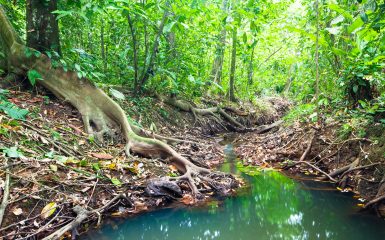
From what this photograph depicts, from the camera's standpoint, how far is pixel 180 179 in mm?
4609

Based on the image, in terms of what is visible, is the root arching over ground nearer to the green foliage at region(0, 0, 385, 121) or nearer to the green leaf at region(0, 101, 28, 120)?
the green foliage at region(0, 0, 385, 121)

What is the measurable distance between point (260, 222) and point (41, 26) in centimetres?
492

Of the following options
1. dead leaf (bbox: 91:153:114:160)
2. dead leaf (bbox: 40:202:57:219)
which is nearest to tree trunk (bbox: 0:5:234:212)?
dead leaf (bbox: 91:153:114:160)

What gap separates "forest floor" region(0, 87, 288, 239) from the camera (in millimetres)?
3242

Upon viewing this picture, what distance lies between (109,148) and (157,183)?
1.37 meters

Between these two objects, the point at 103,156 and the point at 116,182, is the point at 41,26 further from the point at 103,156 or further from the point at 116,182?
the point at 116,182

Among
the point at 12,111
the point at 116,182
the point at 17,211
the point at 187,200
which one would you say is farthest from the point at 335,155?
the point at 12,111

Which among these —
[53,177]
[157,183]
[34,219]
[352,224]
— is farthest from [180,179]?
[352,224]

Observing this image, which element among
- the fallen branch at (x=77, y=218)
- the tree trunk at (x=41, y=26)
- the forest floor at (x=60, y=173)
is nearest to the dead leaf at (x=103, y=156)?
the forest floor at (x=60, y=173)

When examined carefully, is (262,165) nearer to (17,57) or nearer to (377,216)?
(377,216)

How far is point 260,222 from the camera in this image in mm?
4012

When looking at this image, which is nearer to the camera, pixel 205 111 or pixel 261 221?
pixel 261 221

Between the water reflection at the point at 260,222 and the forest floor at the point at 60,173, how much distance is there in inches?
10.7

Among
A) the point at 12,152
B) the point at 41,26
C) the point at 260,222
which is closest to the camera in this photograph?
the point at 12,152
